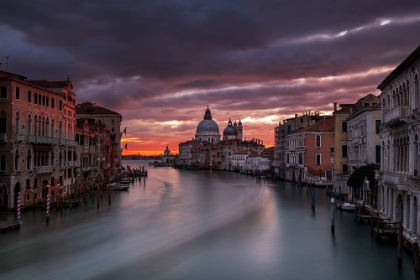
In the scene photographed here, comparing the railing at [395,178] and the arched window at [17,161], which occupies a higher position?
the arched window at [17,161]

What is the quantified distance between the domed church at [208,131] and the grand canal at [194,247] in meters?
124

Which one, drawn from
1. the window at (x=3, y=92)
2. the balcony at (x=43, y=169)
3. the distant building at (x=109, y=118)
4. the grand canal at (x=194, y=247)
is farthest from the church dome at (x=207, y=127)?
the window at (x=3, y=92)

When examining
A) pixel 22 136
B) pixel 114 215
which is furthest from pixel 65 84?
pixel 114 215

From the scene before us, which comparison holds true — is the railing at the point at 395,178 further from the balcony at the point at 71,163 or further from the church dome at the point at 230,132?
the church dome at the point at 230,132

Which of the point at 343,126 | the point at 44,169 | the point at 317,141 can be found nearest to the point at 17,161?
the point at 44,169

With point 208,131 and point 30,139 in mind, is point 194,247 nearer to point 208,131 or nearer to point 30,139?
point 30,139

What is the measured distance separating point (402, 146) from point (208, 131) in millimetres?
135693

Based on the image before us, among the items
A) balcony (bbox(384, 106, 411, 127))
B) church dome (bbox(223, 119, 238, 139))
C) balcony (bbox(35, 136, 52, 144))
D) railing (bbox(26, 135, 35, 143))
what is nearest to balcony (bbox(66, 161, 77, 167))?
balcony (bbox(35, 136, 52, 144))

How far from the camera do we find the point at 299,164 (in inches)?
1914

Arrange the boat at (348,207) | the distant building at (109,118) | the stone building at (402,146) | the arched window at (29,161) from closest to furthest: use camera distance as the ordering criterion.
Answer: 1. the stone building at (402,146)
2. the arched window at (29,161)
3. the boat at (348,207)
4. the distant building at (109,118)

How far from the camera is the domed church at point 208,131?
150750 mm

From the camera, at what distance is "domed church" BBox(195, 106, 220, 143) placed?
150750 mm

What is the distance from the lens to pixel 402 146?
53.0 feet

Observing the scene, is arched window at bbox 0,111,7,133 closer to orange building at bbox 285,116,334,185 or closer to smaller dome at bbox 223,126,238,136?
orange building at bbox 285,116,334,185
